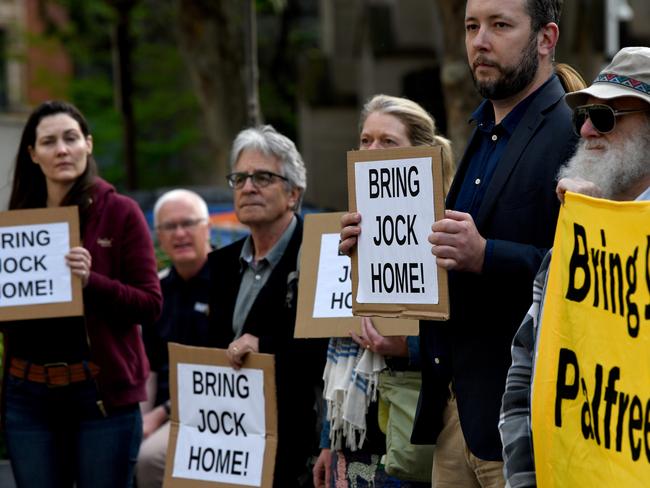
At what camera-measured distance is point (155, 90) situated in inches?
1080

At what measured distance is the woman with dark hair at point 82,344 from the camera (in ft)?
17.5

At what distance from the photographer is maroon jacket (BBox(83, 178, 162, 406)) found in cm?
543

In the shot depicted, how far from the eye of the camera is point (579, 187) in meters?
3.19

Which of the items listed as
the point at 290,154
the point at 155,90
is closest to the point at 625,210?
the point at 290,154

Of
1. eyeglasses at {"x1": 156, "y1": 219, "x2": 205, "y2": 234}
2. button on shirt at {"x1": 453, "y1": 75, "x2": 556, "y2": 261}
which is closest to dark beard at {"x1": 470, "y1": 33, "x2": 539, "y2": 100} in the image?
button on shirt at {"x1": 453, "y1": 75, "x2": 556, "y2": 261}

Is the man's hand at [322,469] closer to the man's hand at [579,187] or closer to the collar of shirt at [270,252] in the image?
the collar of shirt at [270,252]

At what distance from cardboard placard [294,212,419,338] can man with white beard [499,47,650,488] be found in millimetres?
1537

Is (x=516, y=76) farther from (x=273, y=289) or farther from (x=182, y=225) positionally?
(x=182, y=225)

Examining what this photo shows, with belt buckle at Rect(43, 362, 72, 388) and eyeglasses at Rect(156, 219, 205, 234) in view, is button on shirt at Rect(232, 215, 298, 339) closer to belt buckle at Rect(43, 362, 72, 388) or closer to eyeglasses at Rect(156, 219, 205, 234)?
belt buckle at Rect(43, 362, 72, 388)

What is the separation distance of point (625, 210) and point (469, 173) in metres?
1.02

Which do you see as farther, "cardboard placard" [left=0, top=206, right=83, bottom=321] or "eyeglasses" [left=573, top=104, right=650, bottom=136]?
"cardboard placard" [left=0, top=206, right=83, bottom=321]

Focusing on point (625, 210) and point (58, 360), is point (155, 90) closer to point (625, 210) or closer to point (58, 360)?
point (58, 360)

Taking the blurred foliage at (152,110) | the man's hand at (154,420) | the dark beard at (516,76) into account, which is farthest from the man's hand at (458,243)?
the blurred foliage at (152,110)

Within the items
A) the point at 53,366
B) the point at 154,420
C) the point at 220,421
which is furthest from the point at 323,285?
the point at 154,420
